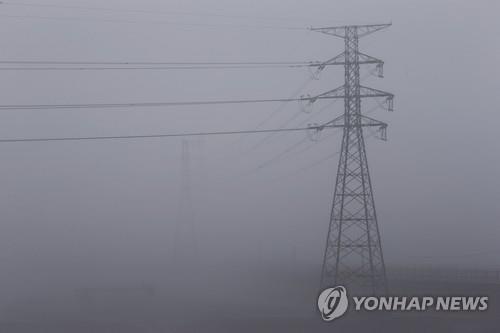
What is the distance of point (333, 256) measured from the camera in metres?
11.7

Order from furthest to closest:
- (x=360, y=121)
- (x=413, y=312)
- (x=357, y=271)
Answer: (x=360, y=121) < (x=357, y=271) < (x=413, y=312)

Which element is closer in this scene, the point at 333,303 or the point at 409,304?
the point at 409,304

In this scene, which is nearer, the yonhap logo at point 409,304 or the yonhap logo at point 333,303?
the yonhap logo at point 409,304

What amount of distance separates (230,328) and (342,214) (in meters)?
2.68

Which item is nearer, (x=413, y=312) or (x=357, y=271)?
(x=413, y=312)

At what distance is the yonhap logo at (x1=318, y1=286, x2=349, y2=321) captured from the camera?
10766 millimetres

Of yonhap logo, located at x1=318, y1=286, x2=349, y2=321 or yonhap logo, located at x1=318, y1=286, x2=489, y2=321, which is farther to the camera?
yonhap logo, located at x1=318, y1=286, x2=349, y2=321

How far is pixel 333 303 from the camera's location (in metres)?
10.9

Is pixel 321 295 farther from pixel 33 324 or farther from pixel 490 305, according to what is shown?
pixel 33 324

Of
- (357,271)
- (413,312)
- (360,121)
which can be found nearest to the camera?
(413,312)

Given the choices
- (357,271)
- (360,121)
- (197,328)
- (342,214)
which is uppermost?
(360,121)

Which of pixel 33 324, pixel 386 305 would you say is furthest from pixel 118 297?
pixel 386 305

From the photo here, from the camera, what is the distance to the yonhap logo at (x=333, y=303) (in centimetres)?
1077

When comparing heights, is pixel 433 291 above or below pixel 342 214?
below
